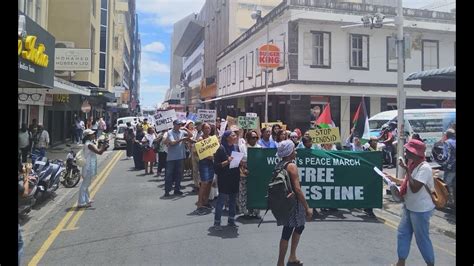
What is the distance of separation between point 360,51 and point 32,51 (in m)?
20.9

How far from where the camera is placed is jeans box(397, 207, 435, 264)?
5.25 m

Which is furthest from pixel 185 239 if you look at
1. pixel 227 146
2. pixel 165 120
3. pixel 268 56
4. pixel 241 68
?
pixel 241 68

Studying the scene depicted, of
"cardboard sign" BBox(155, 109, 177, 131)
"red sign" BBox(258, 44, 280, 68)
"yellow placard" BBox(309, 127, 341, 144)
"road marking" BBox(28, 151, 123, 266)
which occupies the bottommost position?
"road marking" BBox(28, 151, 123, 266)

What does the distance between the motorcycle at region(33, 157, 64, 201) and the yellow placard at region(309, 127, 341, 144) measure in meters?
6.03

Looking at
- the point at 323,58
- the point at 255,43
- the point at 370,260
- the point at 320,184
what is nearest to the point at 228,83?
the point at 255,43

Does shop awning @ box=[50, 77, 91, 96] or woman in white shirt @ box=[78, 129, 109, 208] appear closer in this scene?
woman in white shirt @ box=[78, 129, 109, 208]

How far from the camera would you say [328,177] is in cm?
859

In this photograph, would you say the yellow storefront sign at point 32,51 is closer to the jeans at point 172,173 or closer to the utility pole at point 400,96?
the jeans at point 172,173

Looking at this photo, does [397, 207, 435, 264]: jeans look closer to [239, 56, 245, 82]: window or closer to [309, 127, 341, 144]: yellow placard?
[309, 127, 341, 144]: yellow placard

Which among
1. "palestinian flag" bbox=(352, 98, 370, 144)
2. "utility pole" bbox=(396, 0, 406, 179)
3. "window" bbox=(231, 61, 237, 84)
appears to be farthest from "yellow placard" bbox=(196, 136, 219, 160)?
"window" bbox=(231, 61, 237, 84)

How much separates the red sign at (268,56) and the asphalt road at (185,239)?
658 inches

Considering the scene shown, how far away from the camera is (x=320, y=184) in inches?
337

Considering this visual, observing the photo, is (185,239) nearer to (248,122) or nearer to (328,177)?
(328,177)
